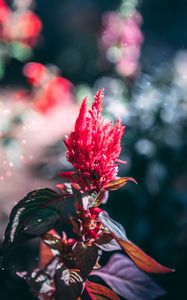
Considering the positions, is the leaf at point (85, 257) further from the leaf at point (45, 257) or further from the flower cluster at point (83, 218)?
the leaf at point (45, 257)

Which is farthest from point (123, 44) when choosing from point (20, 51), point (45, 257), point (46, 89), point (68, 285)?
point (68, 285)

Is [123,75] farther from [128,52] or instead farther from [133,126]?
[133,126]

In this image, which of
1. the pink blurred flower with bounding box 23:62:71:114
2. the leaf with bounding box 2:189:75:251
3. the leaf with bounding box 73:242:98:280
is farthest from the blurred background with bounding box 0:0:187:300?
the leaf with bounding box 73:242:98:280

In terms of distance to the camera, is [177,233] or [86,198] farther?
[177,233]

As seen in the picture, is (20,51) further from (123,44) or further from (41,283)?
(41,283)

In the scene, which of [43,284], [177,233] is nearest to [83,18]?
[177,233]

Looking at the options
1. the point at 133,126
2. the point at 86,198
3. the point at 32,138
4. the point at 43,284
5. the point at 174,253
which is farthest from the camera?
the point at 32,138

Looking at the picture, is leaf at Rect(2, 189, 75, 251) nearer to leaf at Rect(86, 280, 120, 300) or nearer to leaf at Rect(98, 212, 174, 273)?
leaf at Rect(98, 212, 174, 273)

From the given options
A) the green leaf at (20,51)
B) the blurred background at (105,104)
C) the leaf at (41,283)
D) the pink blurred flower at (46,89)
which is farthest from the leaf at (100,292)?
the green leaf at (20,51)
